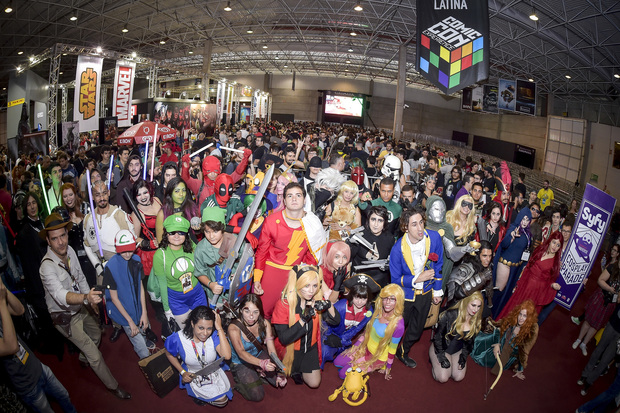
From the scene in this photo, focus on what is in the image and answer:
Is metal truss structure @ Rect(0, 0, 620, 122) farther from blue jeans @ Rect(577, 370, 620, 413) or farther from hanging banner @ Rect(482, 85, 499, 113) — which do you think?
blue jeans @ Rect(577, 370, 620, 413)

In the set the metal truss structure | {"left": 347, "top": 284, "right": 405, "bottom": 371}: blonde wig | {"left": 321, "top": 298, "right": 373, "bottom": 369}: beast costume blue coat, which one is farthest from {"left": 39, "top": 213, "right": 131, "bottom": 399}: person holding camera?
the metal truss structure

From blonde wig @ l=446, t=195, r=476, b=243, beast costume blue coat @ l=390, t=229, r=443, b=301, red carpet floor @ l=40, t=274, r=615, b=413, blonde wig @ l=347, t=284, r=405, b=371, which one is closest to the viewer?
red carpet floor @ l=40, t=274, r=615, b=413

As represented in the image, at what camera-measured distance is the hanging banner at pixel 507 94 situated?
18141mm

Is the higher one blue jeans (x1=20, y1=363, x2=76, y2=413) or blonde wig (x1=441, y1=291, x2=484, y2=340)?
blonde wig (x1=441, y1=291, x2=484, y2=340)

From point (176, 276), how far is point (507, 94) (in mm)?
19317

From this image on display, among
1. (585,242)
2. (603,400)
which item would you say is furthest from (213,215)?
(585,242)

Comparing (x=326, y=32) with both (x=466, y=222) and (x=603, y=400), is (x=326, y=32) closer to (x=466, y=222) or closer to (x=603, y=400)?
(x=466, y=222)

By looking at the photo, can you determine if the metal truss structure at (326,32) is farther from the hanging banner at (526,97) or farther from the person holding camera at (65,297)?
the person holding camera at (65,297)

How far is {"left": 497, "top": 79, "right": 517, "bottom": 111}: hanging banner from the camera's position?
18141mm

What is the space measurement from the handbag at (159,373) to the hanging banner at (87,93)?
29.7 feet

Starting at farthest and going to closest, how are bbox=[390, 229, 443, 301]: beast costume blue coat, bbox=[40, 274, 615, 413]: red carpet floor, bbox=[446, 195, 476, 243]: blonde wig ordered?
bbox=[446, 195, 476, 243]: blonde wig → bbox=[390, 229, 443, 301]: beast costume blue coat → bbox=[40, 274, 615, 413]: red carpet floor

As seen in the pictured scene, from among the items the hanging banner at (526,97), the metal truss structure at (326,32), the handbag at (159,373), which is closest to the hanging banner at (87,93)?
the metal truss structure at (326,32)

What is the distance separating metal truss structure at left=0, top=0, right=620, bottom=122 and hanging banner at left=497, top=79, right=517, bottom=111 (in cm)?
192

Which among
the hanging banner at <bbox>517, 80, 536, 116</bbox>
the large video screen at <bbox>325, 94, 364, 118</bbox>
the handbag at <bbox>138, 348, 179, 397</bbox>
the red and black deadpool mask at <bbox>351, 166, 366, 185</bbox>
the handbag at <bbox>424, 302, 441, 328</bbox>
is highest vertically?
the large video screen at <bbox>325, 94, 364, 118</bbox>
